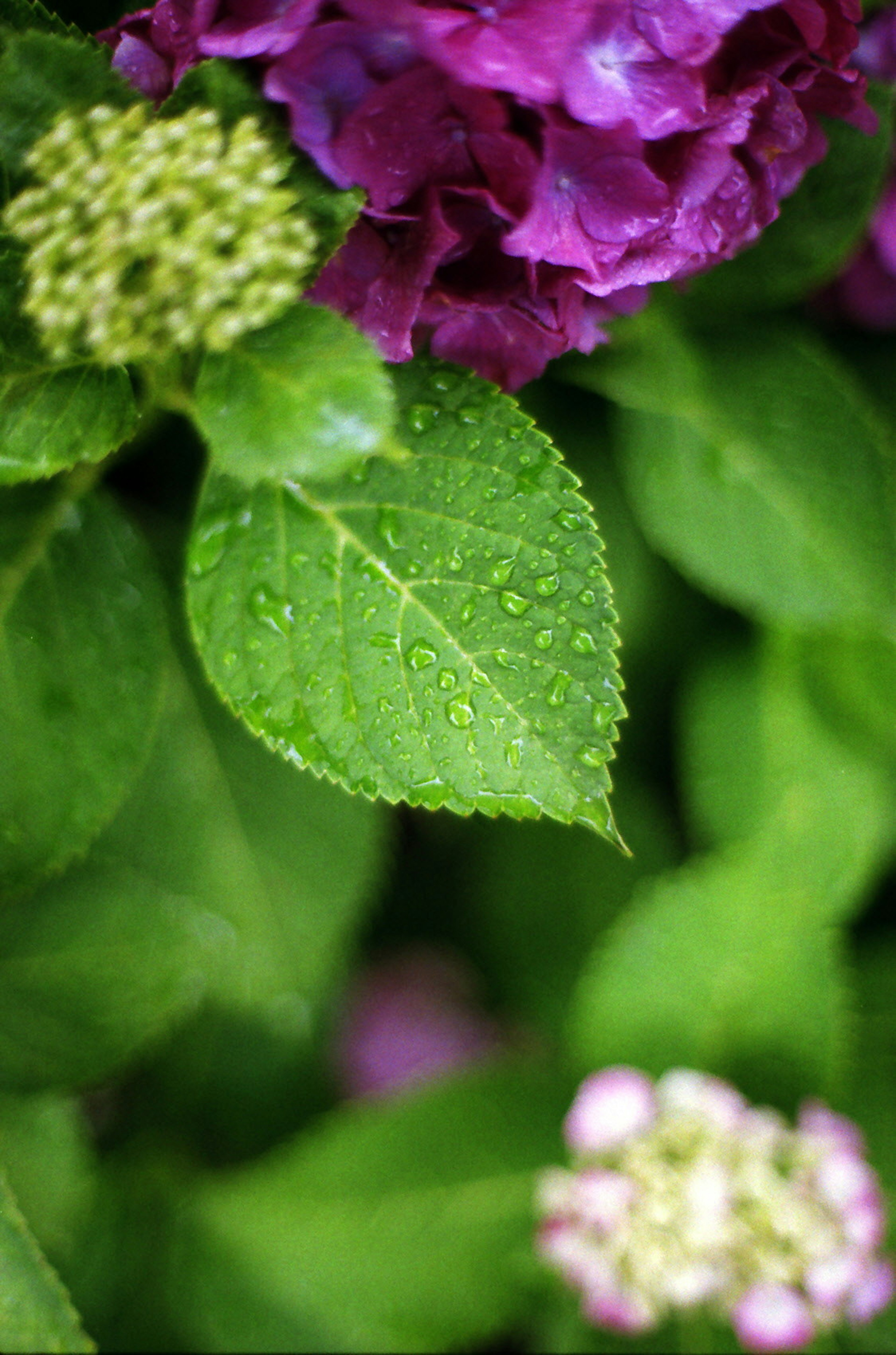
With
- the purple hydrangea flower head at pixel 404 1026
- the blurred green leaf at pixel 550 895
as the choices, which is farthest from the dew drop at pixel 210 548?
the purple hydrangea flower head at pixel 404 1026

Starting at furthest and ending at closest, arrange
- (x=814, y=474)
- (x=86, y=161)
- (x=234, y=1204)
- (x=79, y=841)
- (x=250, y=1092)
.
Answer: (x=250, y=1092) → (x=234, y=1204) → (x=814, y=474) → (x=79, y=841) → (x=86, y=161)

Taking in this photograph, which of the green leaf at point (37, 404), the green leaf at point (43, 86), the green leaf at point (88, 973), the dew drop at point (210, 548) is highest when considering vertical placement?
the green leaf at point (43, 86)

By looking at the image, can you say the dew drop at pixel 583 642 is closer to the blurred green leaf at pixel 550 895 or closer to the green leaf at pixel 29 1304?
the green leaf at pixel 29 1304

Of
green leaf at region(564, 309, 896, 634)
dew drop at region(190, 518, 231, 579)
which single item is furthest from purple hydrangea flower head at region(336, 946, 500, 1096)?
dew drop at region(190, 518, 231, 579)

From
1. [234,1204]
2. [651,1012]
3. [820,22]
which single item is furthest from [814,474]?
[234,1204]

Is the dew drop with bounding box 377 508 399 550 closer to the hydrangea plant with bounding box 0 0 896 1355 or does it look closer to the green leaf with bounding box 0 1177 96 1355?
the hydrangea plant with bounding box 0 0 896 1355

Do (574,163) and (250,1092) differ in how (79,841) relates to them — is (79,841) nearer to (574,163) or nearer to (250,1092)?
(574,163)
